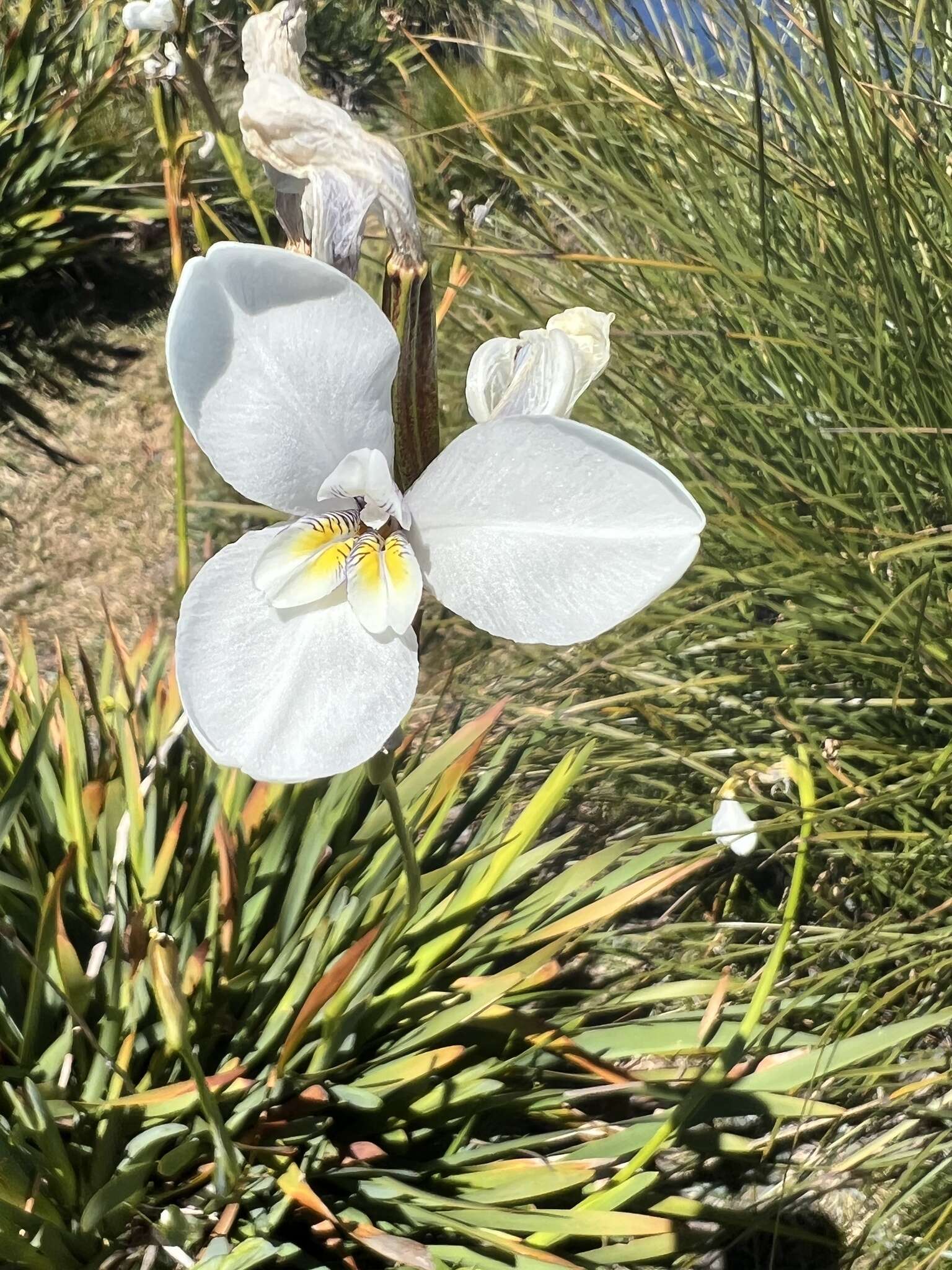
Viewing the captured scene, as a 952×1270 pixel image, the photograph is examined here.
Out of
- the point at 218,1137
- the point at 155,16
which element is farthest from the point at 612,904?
the point at 155,16

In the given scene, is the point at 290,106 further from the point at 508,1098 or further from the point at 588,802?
the point at 588,802

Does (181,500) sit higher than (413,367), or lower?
lower

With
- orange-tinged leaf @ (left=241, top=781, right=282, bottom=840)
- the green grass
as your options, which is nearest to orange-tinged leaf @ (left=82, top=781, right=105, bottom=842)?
the green grass

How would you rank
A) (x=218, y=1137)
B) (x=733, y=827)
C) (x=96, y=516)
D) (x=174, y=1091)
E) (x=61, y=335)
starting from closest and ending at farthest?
(x=218, y=1137)
(x=174, y=1091)
(x=733, y=827)
(x=96, y=516)
(x=61, y=335)

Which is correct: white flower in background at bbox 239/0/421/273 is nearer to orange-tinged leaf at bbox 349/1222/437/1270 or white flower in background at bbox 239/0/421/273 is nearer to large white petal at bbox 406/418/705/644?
large white petal at bbox 406/418/705/644

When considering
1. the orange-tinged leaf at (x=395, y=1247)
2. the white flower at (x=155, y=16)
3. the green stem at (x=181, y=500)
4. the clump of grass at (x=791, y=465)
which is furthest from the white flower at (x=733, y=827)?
the white flower at (x=155, y=16)

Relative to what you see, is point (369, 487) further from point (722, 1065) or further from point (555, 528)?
point (722, 1065)
